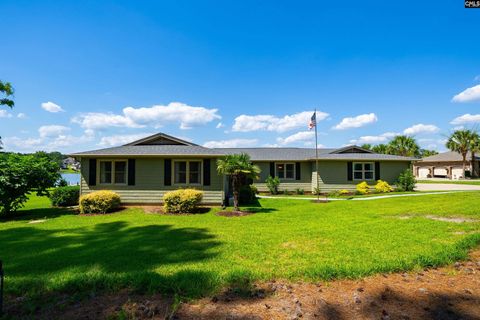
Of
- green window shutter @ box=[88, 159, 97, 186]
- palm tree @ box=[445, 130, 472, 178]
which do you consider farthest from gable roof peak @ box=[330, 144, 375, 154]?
palm tree @ box=[445, 130, 472, 178]

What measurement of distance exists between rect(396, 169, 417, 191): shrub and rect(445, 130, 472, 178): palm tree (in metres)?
24.8

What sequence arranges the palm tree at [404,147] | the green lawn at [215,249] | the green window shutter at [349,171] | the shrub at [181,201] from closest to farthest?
1. the green lawn at [215,249]
2. the shrub at [181,201]
3. the green window shutter at [349,171]
4. the palm tree at [404,147]

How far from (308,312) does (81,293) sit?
341cm

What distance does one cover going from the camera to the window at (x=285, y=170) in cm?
2177

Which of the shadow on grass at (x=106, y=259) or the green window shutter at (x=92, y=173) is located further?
the green window shutter at (x=92, y=173)

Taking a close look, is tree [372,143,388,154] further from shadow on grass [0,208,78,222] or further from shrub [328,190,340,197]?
shadow on grass [0,208,78,222]

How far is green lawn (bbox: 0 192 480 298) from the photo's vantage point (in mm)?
4438

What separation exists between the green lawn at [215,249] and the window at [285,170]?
10.9m

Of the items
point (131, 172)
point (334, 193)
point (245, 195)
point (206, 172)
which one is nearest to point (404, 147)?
point (334, 193)

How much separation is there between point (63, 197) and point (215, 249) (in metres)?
13.3

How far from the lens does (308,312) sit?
336 centimetres

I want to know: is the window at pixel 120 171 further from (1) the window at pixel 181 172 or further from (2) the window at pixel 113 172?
(1) the window at pixel 181 172

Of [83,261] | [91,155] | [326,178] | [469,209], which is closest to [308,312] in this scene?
[83,261]

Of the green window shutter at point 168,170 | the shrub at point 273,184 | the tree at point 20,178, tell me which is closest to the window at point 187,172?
the green window shutter at point 168,170
